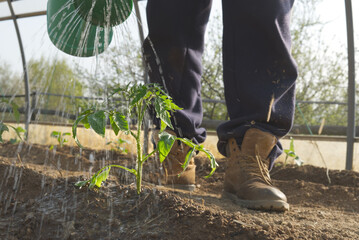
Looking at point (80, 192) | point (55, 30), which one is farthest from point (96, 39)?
→ point (80, 192)

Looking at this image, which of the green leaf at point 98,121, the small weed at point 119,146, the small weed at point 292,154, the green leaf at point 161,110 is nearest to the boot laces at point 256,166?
the green leaf at point 161,110

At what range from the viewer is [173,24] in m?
1.67

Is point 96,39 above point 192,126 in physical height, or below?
above

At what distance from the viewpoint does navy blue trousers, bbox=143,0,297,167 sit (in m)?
1.46

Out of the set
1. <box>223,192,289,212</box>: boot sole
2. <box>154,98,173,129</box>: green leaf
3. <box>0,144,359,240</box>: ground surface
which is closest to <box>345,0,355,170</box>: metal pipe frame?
<box>0,144,359,240</box>: ground surface

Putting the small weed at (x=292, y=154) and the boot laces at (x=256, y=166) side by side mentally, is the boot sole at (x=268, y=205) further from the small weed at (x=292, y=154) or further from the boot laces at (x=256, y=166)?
the small weed at (x=292, y=154)

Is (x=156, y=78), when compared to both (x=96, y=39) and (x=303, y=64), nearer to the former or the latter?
(x=96, y=39)

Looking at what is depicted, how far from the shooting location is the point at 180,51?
1.72 metres

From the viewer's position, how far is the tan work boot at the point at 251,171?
1365mm

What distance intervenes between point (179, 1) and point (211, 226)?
1.10m

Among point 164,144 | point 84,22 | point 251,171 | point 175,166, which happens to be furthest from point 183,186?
point 84,22

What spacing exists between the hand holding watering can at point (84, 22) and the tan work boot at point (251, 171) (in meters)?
0.71

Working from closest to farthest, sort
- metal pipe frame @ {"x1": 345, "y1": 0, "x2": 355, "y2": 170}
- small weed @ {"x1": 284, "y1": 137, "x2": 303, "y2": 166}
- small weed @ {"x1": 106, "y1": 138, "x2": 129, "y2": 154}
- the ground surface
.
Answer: the ground surface, small weed @ {"x1": 284, "y1": 137, "x2": 303, "y2": 166}, metal pipe frame @ {"x1": 345, "y1": 0, "x2": 355, "y2": 170}, small weed @ {"x1": 106, "y1": 138, "x2": 129, "y2": 154}

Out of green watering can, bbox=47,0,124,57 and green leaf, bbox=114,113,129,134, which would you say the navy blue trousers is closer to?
green watering can, bbox=47,0,124,57
